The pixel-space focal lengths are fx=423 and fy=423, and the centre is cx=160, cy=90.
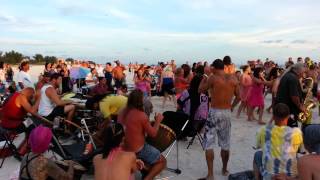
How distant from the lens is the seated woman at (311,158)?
3379mm

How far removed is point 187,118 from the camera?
6.39 meters

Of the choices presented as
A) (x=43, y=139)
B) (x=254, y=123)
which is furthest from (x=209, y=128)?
(x=254, y=123)

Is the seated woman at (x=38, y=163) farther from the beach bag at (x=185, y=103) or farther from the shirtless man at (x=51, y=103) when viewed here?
the beach bag at (x=185, y=103)

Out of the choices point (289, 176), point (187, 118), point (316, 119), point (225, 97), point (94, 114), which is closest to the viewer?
point (289, 176)

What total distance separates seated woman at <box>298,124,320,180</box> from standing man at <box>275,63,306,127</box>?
2.50 metres

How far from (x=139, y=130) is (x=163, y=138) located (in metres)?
0.89

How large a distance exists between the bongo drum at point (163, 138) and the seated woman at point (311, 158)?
218cm

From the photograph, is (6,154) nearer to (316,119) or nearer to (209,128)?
(209,128)

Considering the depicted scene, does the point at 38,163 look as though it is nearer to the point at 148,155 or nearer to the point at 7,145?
the point at 148,155

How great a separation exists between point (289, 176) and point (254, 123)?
6151 millimetres

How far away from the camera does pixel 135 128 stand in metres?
4.60

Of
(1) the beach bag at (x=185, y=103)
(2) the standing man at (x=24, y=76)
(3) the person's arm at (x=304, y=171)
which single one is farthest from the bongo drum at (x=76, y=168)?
(2) the standing man at (x=24, y=76)

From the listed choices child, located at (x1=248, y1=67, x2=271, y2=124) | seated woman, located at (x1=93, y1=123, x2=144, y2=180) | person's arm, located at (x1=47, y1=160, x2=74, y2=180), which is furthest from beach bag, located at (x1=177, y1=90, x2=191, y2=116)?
seated woman, located at (x1=93, y1=123, x2=144, y2=180)

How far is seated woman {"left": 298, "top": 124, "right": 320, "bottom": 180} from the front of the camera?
3379 millimetres
